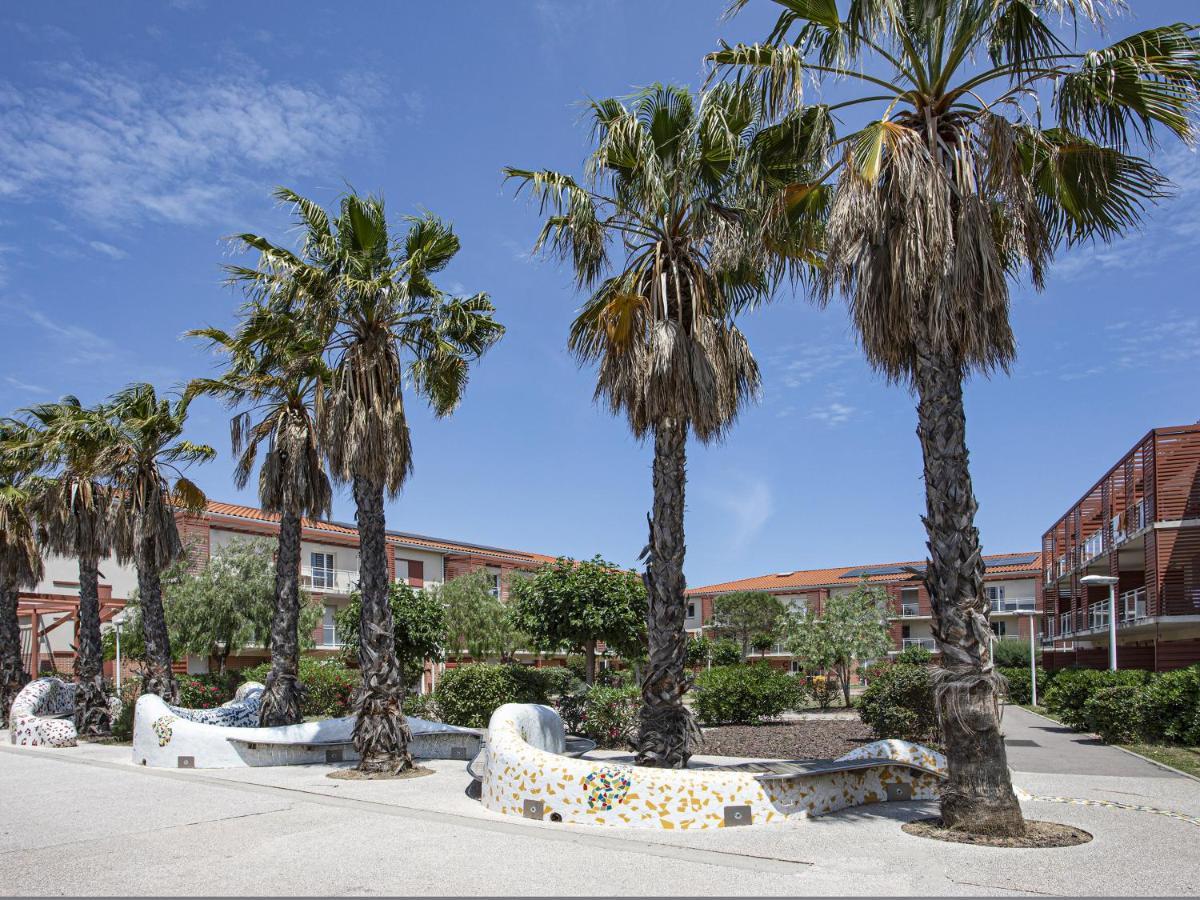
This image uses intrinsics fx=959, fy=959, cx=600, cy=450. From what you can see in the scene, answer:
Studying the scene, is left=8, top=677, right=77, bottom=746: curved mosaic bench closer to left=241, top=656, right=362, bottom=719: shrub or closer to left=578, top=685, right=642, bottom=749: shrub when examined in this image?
left=241, top=656, right=362, bottom=719: shrub

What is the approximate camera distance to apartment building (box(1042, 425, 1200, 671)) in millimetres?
27234

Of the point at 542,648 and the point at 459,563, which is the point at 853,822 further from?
the point at 459,563

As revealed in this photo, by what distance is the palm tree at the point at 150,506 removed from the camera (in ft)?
69.0

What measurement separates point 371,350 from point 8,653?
1896 cm

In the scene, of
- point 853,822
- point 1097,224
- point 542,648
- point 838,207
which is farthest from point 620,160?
point 542,648

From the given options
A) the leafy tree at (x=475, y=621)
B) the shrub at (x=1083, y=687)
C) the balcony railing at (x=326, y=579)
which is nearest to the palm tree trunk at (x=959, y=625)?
the shrub at (x=1083, y=687)

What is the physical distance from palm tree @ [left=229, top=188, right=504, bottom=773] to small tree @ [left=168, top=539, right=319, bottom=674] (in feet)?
60.5

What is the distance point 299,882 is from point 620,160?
343 inches

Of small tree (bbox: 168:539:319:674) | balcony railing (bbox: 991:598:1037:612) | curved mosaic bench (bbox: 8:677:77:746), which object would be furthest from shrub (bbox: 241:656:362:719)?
balcony railing (bbox: 991:598:1037:612)

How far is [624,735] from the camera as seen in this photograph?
17.2 meters

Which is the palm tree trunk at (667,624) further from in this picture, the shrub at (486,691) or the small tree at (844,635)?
the small tree at (844,635)

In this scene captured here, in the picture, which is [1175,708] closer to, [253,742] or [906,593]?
[253,742]

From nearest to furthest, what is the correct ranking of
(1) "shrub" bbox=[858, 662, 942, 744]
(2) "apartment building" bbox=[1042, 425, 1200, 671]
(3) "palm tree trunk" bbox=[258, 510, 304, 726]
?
(1) "shrub" bbox=[858, 662, 942, 744], (3) "palm tree trunk" bbox=[258, 510, 304, 726], (2) "apartment building" bbox=[1042, 425, 1200, 671]

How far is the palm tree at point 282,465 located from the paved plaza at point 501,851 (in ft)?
18.9
